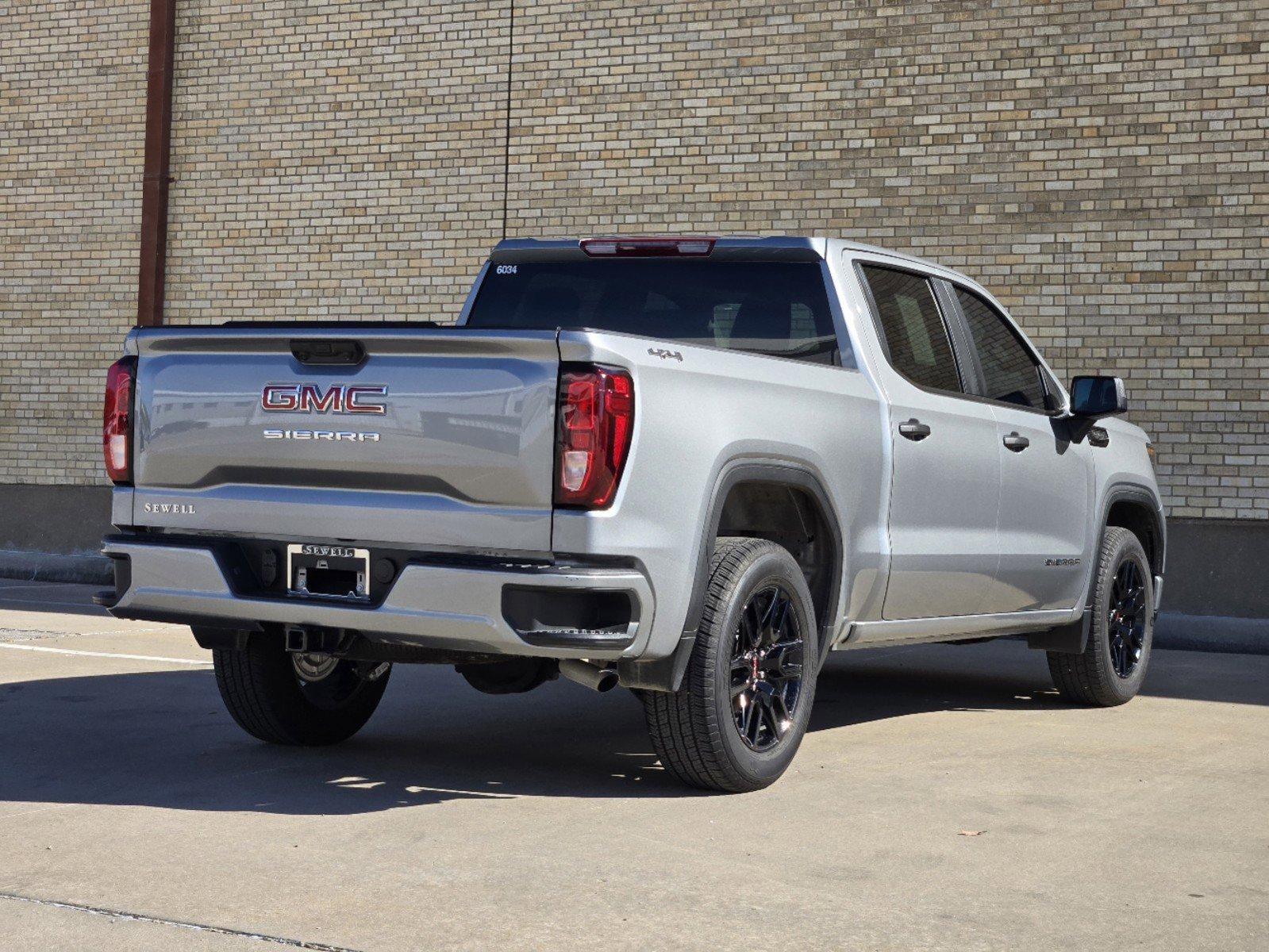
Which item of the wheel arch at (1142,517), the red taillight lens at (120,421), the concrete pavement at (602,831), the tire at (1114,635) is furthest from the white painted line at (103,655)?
the wheel arch at (1142,517)

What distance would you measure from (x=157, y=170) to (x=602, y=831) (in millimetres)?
13646

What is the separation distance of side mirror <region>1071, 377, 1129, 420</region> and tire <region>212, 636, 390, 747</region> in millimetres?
3374

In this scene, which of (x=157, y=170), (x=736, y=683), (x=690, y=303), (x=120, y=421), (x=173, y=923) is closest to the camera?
(x=173, y=923)

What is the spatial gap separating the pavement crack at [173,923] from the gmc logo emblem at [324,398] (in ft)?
5.80

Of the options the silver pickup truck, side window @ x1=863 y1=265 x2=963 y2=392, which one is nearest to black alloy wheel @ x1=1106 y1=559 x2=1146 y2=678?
the silver pickup truck

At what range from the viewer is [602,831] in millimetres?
5105

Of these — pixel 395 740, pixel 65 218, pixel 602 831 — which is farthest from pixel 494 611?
pixel 65 218

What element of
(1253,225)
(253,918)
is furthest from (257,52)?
(253,918)

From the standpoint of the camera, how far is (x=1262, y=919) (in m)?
4.27

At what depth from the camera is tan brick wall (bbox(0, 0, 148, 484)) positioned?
1744cm

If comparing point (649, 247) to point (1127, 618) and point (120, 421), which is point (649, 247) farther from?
point (1127, 618)

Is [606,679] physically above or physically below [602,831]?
above

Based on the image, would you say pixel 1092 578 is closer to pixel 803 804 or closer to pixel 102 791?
pixel 803 804

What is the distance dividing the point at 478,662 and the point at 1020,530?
2.75m
